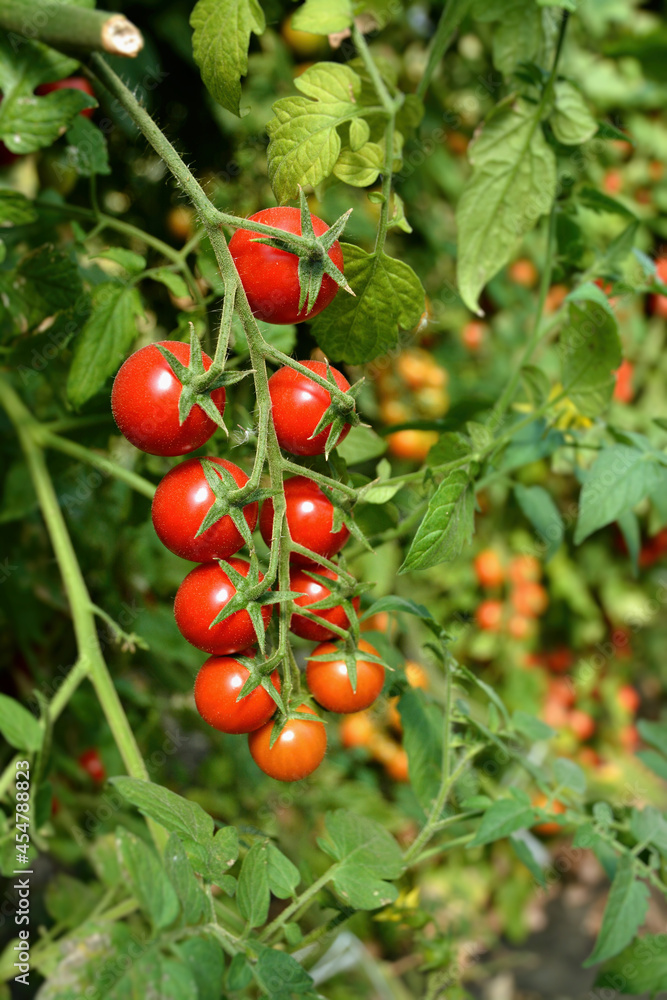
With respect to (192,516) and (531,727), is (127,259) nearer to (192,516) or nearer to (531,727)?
(192,516)

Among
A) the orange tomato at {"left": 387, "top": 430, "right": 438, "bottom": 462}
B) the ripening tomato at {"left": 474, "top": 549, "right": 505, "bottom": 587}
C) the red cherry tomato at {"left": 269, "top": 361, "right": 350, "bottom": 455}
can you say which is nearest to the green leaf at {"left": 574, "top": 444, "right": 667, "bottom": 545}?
the red cherry tomato at {"left": 269, "top": 361, "right": 350, "bottom": 455}

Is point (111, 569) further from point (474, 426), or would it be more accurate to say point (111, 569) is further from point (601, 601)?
point (601, 601)

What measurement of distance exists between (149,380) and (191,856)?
0.88 feet

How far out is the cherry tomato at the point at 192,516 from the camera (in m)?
0.42

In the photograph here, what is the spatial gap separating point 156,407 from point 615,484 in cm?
39

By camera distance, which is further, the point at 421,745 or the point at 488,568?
the point at 488,568

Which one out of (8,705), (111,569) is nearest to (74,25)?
(8,705)

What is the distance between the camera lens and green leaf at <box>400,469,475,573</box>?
0.44m

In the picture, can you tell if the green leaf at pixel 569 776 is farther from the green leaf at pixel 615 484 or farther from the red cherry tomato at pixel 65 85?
the red cherry tomato at pixel 65 85

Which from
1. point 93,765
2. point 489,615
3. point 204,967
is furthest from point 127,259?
point 489,615

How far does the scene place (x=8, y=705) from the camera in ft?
2.06

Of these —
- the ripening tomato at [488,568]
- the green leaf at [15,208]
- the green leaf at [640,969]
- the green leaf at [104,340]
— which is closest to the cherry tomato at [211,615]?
the green leaf at [104,340]

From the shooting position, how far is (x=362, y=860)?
0.52 metres

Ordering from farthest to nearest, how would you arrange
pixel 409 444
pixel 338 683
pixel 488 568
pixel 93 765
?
pixel 488 568
pixel 409 444
pixel 93 765
pixel 338 683
